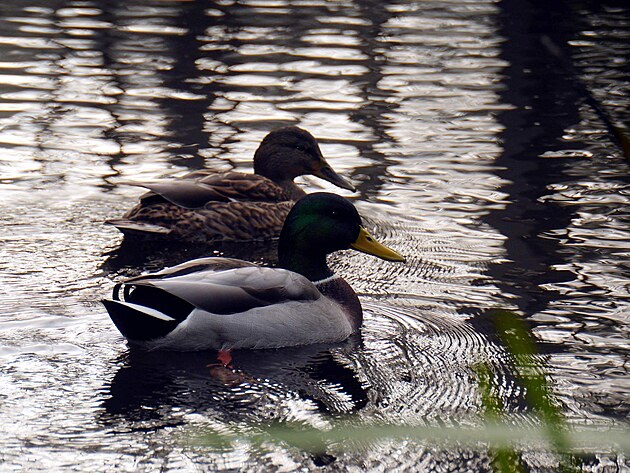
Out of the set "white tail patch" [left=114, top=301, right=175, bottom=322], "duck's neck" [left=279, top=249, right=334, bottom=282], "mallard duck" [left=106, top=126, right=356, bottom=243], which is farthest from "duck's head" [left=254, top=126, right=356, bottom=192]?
"white tail patch" [left=114, top=301, right=175, bottom=322]

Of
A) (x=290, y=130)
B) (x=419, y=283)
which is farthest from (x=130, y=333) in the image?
(x=290, y=130)

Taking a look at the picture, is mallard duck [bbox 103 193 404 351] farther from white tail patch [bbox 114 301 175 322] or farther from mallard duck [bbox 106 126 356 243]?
mallard duck [bbox 106 126 356 243]

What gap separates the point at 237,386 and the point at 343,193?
3.89 m

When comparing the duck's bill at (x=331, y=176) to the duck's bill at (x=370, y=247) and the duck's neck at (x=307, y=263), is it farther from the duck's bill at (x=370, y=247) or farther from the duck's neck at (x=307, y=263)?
the duck's neck at (x=307, y=263)

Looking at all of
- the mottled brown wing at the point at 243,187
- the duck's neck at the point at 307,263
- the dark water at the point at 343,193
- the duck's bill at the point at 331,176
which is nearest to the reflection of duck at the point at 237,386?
the dark water at the point at 343,193

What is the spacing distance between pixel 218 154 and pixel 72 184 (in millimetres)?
1514

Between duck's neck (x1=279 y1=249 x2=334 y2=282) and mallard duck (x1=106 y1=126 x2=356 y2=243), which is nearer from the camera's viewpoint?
duck's neck (x1=279 y1=249 x2=334 y2=282)

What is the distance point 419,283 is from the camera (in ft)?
21.2

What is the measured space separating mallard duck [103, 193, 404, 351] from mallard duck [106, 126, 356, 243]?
1674 millimetres

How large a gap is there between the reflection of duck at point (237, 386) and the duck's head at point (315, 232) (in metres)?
0.63

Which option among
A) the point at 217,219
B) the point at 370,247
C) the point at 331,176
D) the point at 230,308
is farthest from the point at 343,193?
the point at 230,308

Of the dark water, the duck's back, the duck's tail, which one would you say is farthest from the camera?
the duck's back

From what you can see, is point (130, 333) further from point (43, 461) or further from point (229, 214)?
point (229, 214)

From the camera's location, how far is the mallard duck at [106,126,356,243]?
23.6 ft
